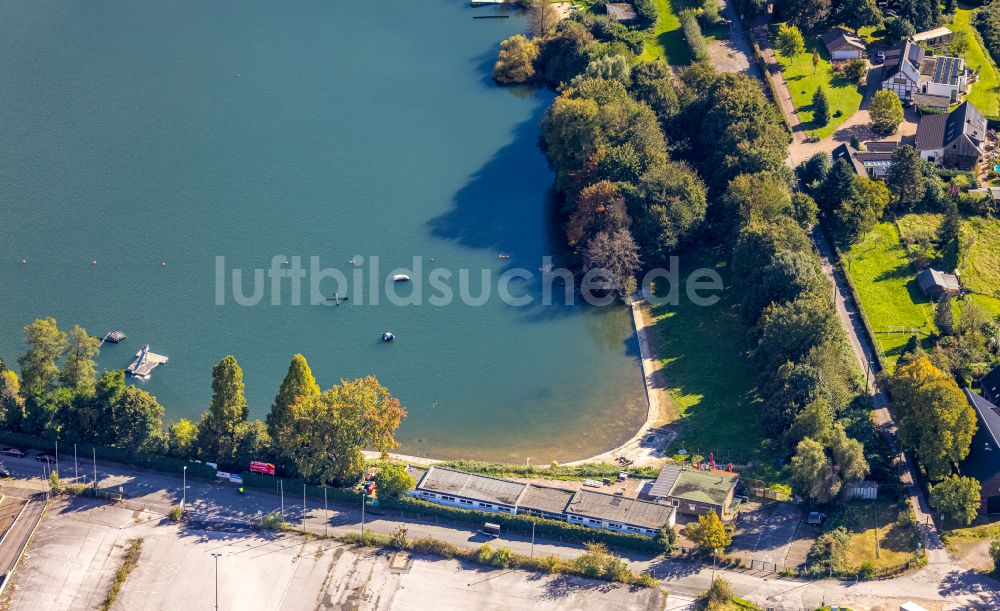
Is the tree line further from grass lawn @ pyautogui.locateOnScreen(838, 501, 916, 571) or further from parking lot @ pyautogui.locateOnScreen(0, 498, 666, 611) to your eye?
grass lawn @ pyautogui.locateOnScreen(838, 501, 916, 571)

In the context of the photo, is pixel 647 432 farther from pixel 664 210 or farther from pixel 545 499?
pixel 664 210

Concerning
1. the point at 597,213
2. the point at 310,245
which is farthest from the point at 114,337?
the point at 597,213

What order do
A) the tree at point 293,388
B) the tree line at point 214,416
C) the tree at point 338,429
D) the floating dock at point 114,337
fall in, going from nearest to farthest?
the tree at point 338,429 → the tree line at point 214,416 → the tree at point 293,388 → the floating dock at point 114,337

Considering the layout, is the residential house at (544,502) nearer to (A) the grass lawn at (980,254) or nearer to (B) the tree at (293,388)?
(B) the tree at (293,388)

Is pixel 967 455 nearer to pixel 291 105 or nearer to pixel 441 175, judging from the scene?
pixel 441 175

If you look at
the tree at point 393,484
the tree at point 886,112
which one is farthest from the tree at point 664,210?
the tree at point 393,484

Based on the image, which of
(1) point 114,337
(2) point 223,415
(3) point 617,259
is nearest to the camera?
(2) point 223,415

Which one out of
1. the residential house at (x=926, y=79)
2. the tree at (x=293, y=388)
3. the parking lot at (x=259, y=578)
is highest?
the residential house at (x=926, y=79)
